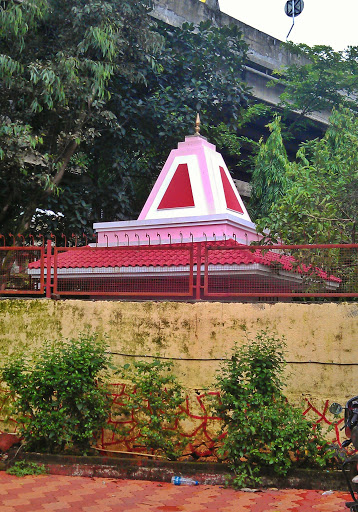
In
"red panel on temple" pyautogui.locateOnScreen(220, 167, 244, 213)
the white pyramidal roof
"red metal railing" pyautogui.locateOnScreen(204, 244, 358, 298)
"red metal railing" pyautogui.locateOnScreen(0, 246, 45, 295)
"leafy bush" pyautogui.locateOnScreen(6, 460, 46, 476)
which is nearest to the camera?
"leafy bush" pyautogui.locateOnScreen(6, 460, 46, 476)

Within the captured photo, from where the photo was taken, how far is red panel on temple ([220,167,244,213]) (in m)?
12.8

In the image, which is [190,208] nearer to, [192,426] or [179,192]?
[179,192]

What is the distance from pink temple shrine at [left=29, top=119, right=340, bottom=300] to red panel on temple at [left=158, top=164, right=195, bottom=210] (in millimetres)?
21

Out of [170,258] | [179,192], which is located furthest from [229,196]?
[170,258]

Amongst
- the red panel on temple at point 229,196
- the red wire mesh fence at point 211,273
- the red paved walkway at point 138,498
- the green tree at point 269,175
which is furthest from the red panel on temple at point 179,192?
the red paved walkway at point 138,498

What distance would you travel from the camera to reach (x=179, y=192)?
12578 millimetres

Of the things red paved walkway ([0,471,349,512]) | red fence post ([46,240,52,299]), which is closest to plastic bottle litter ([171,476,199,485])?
red paved walkway ([0,471,349,512])

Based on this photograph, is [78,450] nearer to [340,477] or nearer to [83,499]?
[83,499]

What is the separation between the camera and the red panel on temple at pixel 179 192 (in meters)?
12.4

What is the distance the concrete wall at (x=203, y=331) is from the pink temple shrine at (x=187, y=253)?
241 millimetres

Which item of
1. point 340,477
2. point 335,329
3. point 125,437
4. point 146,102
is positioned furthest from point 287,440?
point 146,102

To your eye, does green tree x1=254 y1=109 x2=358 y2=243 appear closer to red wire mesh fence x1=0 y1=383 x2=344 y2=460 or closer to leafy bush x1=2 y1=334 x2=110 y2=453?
red wire mesh fence x1=0 y1=383 x2=344 y2=460

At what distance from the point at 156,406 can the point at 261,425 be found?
125 cm

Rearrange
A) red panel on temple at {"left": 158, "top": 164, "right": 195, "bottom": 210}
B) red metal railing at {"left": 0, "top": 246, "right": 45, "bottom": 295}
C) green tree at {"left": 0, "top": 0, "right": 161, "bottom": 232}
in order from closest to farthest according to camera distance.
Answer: red metal railing at {"left": 0, "top": 246, "right": 45, "bottom": 295}
red panel on temple at {"left": 158, "top": 164, "right": 195, "bottom": 210}
green tree at {"left": 0, "top": 0, "right": 161, "bottom": 232}
